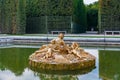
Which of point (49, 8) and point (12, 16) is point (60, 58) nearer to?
point (12, 16)

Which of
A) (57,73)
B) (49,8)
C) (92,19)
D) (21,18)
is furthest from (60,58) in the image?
(92,19)

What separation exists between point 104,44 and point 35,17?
1206 cm

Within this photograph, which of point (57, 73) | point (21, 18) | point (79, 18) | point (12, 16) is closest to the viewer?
point (57, 73)

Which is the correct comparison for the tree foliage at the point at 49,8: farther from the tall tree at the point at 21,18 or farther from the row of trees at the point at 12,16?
the tall tree at the point at 21,18

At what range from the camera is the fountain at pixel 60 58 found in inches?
429

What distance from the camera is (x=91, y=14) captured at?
1550 inches

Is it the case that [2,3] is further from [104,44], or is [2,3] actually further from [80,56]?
[80,56]

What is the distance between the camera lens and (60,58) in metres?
11.1

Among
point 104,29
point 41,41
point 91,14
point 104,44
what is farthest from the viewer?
point 91,14

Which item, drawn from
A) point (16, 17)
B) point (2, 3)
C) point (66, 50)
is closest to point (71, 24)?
point (16, 17)

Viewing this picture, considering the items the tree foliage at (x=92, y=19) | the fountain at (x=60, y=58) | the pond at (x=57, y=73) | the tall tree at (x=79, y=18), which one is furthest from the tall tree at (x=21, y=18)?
the fountain at (x=60, y=58)

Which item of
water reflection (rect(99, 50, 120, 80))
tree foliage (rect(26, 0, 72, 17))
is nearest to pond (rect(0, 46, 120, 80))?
water reflection (rect(99, 50, 120, 80))

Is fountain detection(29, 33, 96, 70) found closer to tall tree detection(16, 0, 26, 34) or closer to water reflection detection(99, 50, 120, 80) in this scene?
water reflection detection(99, 50, 120, 80)

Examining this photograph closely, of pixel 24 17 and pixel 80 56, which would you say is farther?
pixel 24 17
